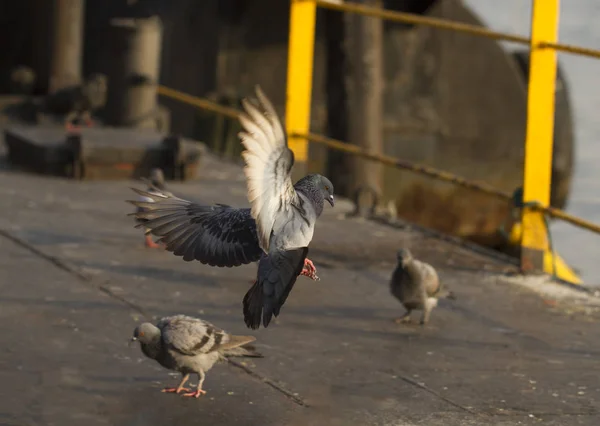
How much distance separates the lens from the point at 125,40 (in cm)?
1247

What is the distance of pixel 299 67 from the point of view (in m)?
9.37

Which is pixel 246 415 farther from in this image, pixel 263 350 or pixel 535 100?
pixel 535 100

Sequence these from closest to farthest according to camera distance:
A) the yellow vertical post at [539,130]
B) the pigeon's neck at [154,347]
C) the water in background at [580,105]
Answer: the pigeon's neck at [154,347] → the yellow vertical post at [539,130] → the water in background at [580,105]

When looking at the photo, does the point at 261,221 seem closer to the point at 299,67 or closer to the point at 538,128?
the point at 538,128

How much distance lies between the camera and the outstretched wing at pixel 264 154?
464 cm

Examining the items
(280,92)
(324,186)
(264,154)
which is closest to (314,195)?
(324,186)

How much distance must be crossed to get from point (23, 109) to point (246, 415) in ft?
31.9

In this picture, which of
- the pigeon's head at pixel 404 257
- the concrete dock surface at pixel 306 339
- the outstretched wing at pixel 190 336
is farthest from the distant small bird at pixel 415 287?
the outstretched wing at pixel 190 336

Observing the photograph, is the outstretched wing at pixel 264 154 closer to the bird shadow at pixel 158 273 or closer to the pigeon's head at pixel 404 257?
the pigeon's head at pixel 404 257

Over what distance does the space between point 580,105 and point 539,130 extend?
50250 millimetres

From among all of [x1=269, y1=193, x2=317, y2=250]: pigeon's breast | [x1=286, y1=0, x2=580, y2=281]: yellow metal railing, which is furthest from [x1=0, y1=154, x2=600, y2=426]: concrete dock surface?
[x1=269, y1=193, x2=317, y2=250]: pigeon's breast

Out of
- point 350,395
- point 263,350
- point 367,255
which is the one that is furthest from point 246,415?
point 367,255

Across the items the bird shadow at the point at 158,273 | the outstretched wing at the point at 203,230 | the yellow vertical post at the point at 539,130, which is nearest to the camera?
the outstretched wing at the point at 203,230

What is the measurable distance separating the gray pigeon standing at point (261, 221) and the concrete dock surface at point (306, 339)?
52 centimetres
